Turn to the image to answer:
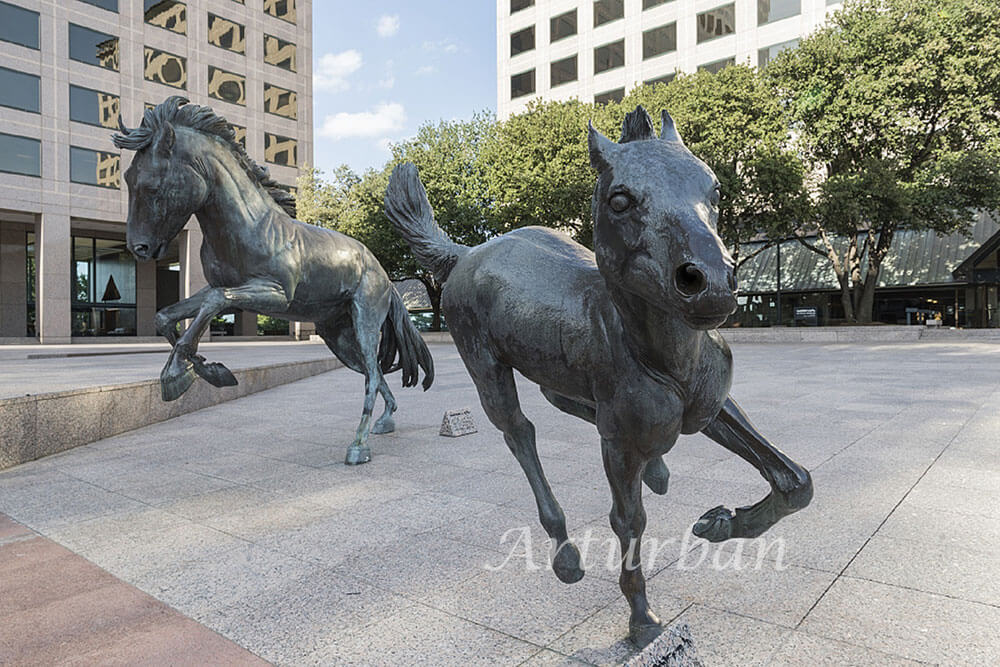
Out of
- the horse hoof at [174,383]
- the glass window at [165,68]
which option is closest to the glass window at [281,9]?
the glass window at [165,68]

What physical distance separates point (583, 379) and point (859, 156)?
1099 inches

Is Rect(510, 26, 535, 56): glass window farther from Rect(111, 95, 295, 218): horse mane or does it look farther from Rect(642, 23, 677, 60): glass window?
Rect(111, 95, 295, 218): horse mane

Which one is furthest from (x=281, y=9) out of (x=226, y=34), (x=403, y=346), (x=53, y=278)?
(x=403, y=346)

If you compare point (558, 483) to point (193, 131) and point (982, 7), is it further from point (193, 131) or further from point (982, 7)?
point (982, 7)

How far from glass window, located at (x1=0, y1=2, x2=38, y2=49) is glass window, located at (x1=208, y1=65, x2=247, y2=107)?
8.51 meters

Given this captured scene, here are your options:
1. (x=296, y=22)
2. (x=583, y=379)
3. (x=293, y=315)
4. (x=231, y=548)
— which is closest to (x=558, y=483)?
(x=231, y=548)

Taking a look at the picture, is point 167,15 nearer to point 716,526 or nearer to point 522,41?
point 522,41

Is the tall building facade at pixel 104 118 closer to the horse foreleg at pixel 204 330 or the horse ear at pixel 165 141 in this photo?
the horse ear at pixel 165 141

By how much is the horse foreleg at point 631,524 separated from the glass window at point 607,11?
1739 inches

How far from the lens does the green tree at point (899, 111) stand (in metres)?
21.9

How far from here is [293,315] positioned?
5215 mm

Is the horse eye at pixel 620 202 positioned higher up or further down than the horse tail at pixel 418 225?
further down

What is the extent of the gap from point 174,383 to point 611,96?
134 feet

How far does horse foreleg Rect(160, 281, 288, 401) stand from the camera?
12.9ft
